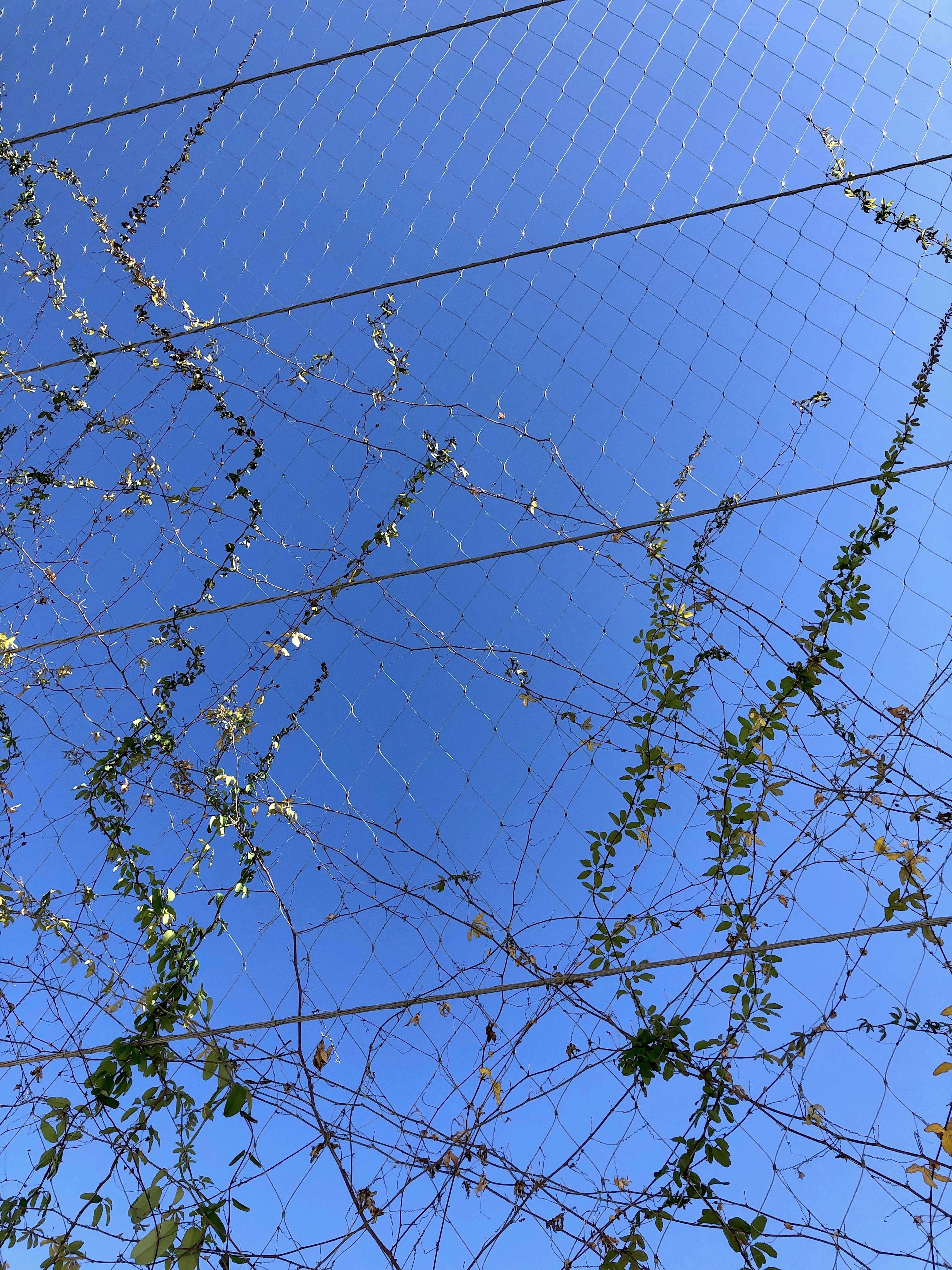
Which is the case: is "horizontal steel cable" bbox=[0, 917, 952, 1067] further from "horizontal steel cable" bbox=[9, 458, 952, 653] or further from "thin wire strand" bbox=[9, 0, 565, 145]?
"thin wire strand" bbox=[9, 0, 565, 145]

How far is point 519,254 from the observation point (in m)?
1.83

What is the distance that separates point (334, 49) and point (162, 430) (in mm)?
1104

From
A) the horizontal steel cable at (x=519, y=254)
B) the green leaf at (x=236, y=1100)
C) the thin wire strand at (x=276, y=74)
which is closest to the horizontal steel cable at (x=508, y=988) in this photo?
the green leaf at (x=236, y=1100)

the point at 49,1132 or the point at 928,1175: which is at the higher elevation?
the point at 928,1175

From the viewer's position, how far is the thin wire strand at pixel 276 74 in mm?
2057

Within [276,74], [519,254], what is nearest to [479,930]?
[519,254]

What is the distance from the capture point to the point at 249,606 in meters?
1.79

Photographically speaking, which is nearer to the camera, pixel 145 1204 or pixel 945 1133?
pixel 945 1133

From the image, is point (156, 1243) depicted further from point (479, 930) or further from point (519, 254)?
point (519, 254)

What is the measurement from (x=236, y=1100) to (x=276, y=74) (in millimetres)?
2395

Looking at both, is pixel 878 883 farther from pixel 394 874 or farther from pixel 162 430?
pixel 162 430

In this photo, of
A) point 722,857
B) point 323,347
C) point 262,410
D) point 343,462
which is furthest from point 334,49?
point 722,857

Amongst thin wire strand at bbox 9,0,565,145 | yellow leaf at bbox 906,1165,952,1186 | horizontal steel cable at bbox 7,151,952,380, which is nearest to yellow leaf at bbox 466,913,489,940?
yellow leaf at bbox 906,1165,952,1186

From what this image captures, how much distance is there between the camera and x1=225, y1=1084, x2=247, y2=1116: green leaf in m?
1.34
